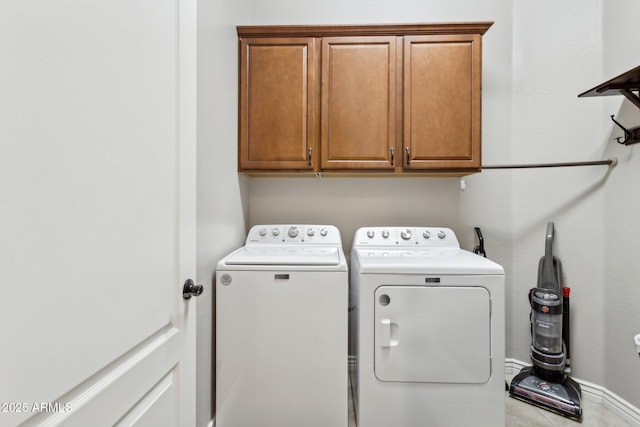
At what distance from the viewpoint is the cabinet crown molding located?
1.75 meters

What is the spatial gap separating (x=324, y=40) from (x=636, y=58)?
73.2 inches

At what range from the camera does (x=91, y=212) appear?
517 millimetres

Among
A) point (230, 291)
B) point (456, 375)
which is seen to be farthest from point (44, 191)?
point (456, 375)

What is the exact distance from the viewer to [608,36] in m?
1.73

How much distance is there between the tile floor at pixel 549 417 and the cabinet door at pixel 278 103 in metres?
1.71

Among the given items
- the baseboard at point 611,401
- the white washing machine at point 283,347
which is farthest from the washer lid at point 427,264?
the baseboard at point 611,401

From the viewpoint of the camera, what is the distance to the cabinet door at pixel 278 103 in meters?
1.81

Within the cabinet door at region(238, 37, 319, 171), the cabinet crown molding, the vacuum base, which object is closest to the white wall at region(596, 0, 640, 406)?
the vacuum base

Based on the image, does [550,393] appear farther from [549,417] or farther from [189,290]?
[189,290]

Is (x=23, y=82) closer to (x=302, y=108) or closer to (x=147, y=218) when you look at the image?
(x=147, y=218)

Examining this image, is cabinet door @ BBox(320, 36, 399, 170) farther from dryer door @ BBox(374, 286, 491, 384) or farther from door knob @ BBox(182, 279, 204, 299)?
door knob @ BBox(182, 279, 204, 299)

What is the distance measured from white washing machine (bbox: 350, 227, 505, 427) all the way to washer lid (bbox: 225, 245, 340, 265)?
0.34 m

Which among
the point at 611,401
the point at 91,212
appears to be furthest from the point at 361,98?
the point at 611,401

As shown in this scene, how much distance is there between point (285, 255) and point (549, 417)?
1885mm
